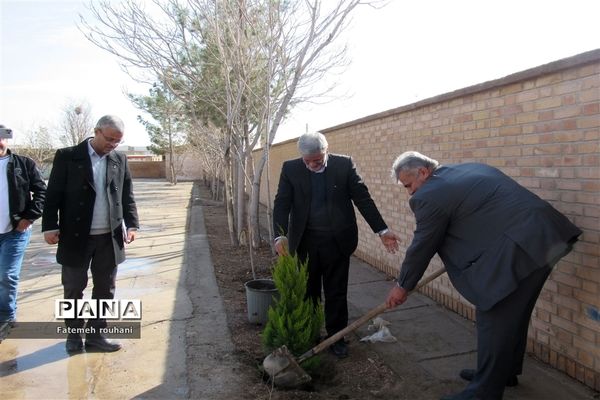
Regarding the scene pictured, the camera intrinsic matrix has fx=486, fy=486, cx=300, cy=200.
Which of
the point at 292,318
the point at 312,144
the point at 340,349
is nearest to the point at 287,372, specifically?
the point at 292,318

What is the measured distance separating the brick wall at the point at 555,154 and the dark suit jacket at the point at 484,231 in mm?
401

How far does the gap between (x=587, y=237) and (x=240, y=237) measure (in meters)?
6.50

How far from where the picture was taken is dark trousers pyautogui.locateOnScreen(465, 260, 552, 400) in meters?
2.78

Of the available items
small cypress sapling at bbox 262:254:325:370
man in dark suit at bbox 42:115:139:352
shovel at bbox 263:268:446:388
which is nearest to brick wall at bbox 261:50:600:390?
shovel at bbox 263:268:446:388

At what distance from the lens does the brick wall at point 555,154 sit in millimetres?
3006

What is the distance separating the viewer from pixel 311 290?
408cm

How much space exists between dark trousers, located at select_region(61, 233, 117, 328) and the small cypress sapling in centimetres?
146

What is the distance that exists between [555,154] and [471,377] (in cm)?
162

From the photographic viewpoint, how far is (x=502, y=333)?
9.17 ft

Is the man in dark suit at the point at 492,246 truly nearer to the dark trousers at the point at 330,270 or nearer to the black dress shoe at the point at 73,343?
the dark trousers at the point at 330,270

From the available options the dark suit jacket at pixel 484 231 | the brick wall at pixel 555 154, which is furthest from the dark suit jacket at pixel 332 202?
the brick wall at pixel 555 154

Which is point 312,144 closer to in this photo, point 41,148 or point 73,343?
point 73,343

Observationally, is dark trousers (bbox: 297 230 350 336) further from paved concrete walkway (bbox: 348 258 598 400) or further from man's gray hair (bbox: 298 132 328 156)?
man's gray hair (bbox: 298 132 328 156)

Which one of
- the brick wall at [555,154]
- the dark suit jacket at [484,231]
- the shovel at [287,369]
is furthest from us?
the shovel at [287,369]
